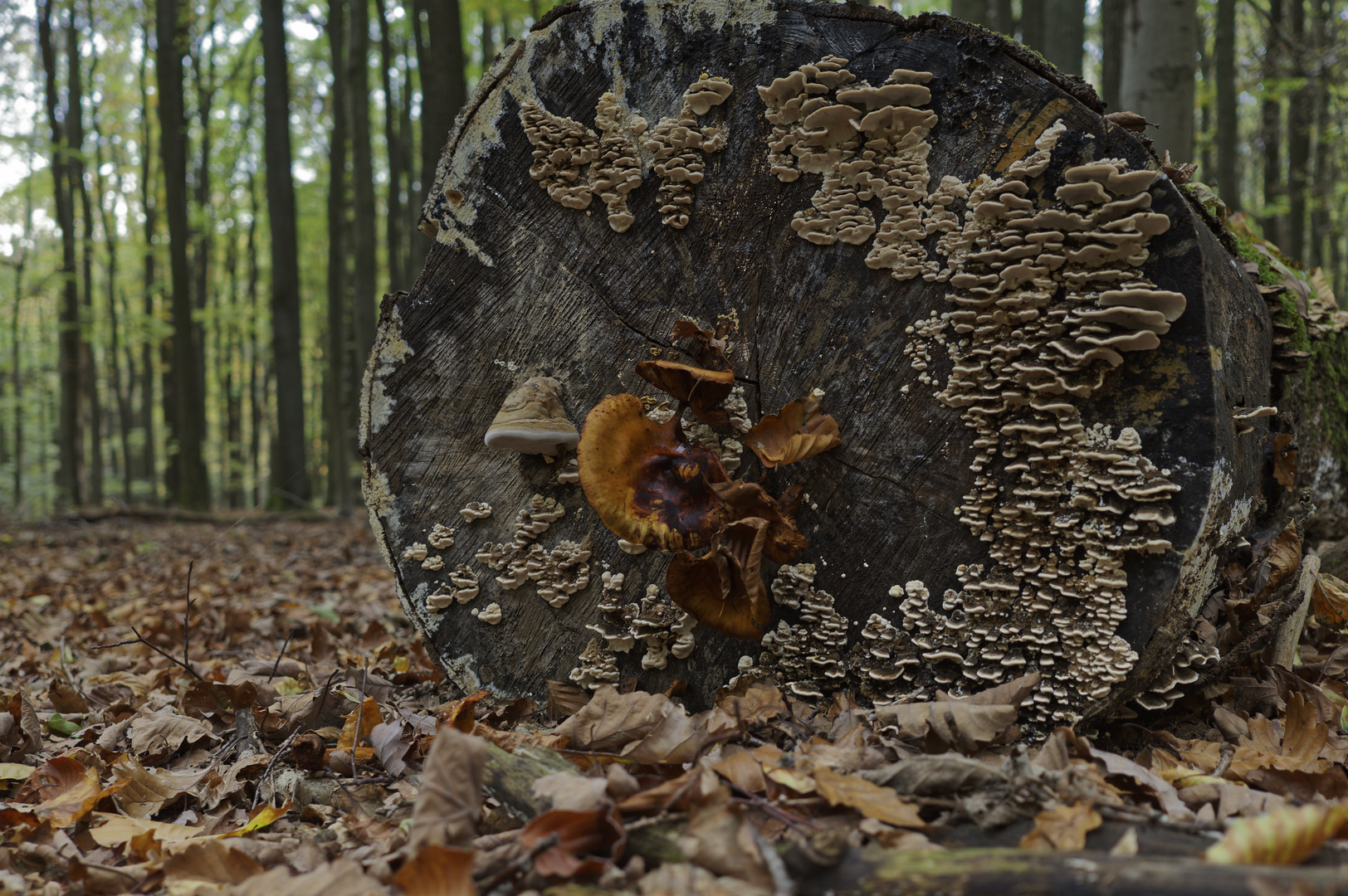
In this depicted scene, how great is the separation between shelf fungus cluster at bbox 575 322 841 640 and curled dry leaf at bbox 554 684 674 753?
31cm

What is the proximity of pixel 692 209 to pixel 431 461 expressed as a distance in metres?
1.33

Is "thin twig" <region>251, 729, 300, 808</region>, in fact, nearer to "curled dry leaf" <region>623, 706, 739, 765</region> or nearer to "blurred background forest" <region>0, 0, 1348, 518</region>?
"curled dry leaf" <region>623, 706, 739, 765</region>

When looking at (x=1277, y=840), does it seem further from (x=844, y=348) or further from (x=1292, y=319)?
(x=1292, y=319)

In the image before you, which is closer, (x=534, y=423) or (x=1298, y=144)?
(x=534, y=423)

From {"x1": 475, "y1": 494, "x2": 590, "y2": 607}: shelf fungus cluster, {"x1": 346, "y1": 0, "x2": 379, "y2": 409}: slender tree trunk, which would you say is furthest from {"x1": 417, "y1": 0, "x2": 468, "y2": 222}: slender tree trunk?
{"x1": 475, "y1": 494, "x2": 590, "y2": 607}: shelf fungus cluster

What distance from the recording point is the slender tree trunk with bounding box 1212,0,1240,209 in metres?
11.1

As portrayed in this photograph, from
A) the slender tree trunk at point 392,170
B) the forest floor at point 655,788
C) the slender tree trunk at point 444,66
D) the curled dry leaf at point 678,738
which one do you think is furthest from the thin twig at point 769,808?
the slender tree trunk at point 392,170

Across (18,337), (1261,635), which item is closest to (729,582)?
(1261,635)

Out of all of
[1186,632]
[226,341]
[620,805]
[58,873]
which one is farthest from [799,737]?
[226,341]

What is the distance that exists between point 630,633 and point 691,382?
0.94m

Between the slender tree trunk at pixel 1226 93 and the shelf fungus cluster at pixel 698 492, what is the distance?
12.0m

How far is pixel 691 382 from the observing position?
2396mm

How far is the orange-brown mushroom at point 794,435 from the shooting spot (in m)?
2.36

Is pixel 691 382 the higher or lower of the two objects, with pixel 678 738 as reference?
higher
